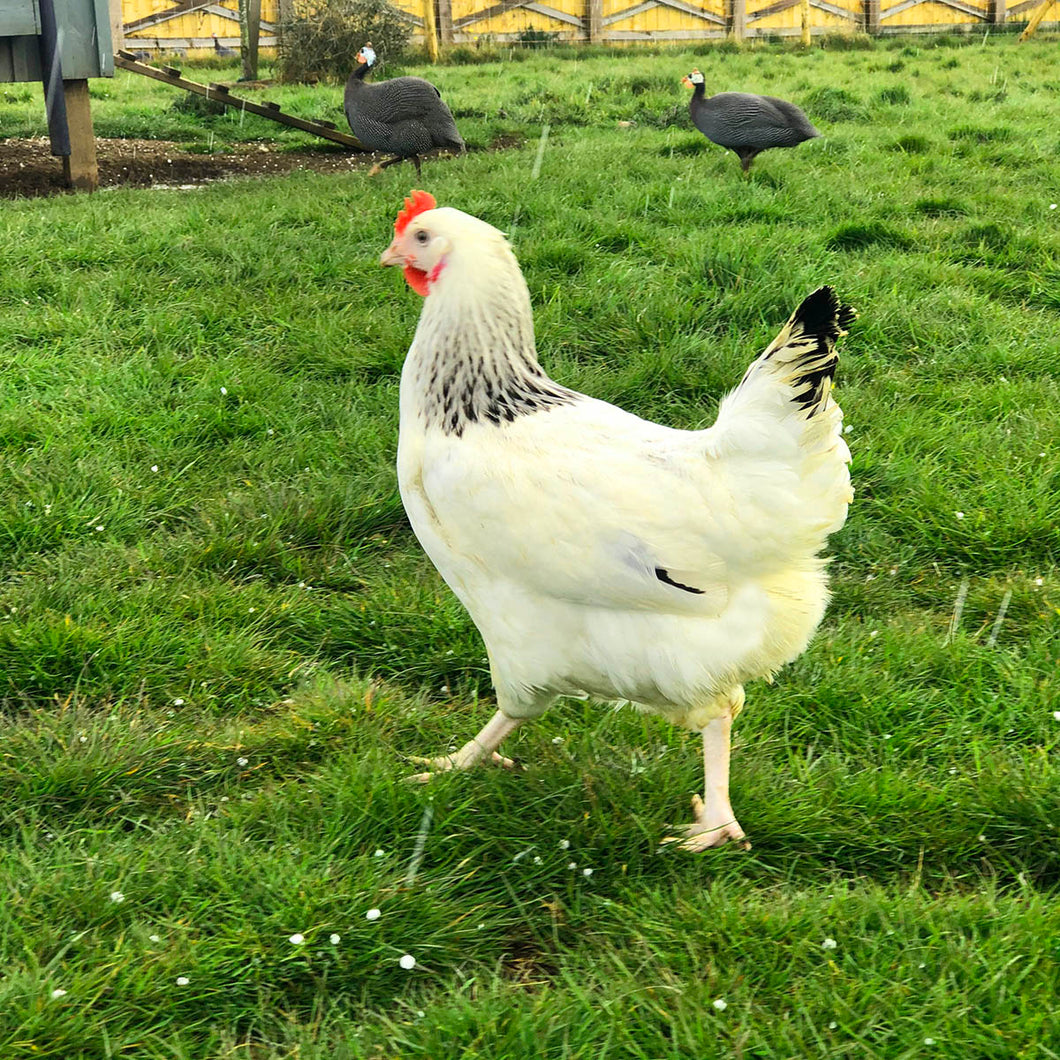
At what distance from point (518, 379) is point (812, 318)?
0.76 m

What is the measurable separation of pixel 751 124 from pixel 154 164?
4.81m

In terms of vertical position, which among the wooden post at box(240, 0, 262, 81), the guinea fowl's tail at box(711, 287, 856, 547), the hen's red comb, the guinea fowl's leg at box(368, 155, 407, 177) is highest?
the wooden post at box(240, 0, 262, 81)

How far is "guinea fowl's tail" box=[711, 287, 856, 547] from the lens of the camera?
2.25 meters

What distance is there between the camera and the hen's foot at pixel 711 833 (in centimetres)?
249

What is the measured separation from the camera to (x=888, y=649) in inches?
125

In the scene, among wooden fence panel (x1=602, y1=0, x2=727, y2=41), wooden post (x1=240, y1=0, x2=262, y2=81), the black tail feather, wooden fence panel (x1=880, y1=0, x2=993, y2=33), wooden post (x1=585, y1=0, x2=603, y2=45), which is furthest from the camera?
wooden fence panel (x1=880, y1=0, x2=993, y2=33)

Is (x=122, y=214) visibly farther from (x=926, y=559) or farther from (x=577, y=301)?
(x=926, y=559)

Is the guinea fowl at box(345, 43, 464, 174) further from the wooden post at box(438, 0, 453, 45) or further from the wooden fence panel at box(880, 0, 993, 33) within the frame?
the wooden fence panel at box(880, 0, 993, 33)

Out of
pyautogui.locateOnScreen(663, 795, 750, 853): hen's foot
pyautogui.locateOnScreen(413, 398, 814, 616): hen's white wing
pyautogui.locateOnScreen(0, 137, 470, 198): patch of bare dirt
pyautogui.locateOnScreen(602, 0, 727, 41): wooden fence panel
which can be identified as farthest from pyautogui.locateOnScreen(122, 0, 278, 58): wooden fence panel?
pyautogui.locateOnScreen(663, 795, 750, 853): hen's foot

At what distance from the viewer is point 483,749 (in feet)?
9.07

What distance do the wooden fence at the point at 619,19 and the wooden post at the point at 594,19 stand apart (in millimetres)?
17

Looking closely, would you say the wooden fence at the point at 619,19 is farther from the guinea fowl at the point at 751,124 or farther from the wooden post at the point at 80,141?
the guinea fowl at the point at 751,124

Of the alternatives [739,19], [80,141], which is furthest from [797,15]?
[80,141]

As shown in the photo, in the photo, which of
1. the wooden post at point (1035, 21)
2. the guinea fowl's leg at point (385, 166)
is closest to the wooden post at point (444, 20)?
the wooden post at point (1035, 21)
